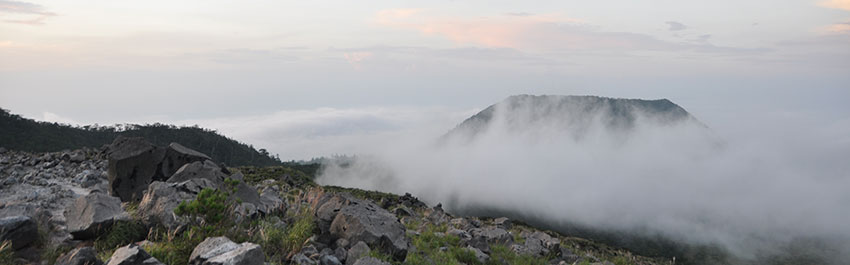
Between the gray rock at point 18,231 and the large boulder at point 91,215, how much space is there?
0.70 meters

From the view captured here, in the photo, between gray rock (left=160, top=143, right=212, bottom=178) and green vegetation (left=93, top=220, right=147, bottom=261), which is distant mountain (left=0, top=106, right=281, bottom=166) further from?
green vegetation (left=93, top=220, right=147, bottom=261)

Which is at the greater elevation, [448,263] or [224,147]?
[448,263]

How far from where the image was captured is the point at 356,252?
10.1 metres

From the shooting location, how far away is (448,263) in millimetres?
11961

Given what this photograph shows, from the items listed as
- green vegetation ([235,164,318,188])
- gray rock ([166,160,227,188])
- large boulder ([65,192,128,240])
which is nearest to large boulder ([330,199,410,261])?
large boulder ([65,192,128,240])

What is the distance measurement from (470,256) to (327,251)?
4.94 metres

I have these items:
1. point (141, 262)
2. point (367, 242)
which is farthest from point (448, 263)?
point (141, 262)

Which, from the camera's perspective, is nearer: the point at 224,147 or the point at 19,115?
the point at 19,115

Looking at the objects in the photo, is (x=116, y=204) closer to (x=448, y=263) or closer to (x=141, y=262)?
(x=141, y=262)

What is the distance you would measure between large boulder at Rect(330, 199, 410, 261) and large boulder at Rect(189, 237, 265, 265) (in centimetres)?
369

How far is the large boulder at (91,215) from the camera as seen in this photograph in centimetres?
884

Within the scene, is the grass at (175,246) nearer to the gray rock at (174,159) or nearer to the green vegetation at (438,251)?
the green vegetation at (438,251)

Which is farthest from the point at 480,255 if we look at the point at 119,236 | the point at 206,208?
the point at 119,236

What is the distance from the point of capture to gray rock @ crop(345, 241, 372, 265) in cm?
987
